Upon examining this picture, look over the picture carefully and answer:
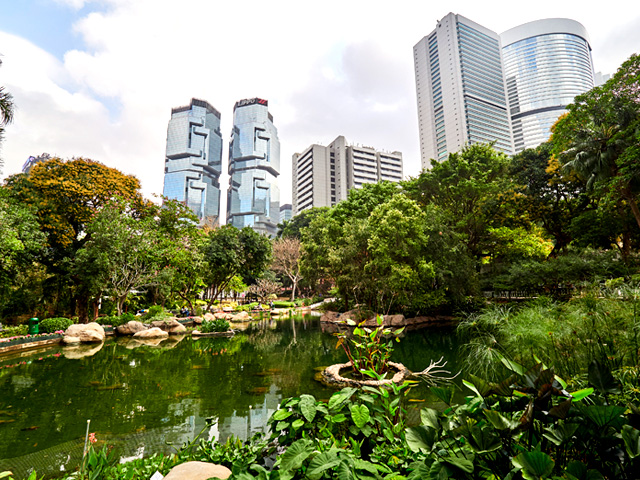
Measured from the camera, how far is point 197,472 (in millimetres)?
2004

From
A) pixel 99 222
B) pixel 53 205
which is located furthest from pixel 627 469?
pixel 53 205

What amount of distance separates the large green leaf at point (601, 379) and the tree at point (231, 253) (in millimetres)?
18696

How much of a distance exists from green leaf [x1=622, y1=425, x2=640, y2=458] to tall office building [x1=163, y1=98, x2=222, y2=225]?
367 ft

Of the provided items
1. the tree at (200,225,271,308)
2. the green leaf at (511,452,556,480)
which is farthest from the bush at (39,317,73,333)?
the green leaf at (511,452,556,480)

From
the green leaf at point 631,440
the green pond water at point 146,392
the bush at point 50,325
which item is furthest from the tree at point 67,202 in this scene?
the green leaf at point 631,440

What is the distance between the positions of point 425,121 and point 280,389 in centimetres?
7640

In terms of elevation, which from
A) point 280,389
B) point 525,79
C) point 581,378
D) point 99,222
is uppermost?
point 525,79

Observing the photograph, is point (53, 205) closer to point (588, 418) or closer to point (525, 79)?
point (588, 418)

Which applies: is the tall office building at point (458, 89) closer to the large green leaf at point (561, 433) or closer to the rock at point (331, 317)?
the rock at point (331, 317)

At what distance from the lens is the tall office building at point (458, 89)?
6469 centimetres

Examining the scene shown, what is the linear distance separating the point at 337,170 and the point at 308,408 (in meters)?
71.6

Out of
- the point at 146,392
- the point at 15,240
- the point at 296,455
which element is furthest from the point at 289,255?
the point at 296,455

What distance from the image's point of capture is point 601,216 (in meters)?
15.4

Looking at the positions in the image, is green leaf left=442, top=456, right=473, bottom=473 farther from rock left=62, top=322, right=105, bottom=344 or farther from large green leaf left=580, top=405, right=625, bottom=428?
rock left=62, top=322, right=105, bottom=344
